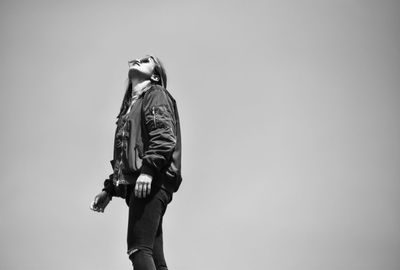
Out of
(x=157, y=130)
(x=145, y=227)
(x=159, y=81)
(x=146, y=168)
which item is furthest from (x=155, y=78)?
(x=145, y=227)

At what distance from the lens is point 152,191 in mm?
3639

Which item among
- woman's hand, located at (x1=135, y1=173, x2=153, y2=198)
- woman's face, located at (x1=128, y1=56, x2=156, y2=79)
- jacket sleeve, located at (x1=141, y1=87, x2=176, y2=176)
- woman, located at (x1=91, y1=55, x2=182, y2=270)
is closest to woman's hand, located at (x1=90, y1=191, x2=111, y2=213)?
woman, located at (x1=91, y1=55, x2=182, y2=270)

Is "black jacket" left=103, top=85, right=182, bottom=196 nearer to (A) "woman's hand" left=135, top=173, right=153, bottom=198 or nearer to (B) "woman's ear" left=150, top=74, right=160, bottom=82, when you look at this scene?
(A) "woman's hand" left=135, top=173, right=153, bottom=198

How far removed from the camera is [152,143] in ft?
12.0

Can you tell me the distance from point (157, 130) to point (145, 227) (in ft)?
2.07

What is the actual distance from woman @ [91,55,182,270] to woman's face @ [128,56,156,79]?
0.17m

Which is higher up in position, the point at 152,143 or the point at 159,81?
the point at 159,81

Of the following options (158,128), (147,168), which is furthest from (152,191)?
(158,128)

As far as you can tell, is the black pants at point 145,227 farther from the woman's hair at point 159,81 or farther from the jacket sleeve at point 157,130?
the woman's hair at point 159,81

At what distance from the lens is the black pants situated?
11.3 feet

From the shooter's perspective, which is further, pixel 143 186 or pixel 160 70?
pixel 160 70

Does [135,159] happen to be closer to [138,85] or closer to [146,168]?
[146,168]

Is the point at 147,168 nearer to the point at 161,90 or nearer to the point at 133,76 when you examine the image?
the point at 161,90

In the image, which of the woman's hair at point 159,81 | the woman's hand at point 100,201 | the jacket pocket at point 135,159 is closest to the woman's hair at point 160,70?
the woman's hair at point 159,81
